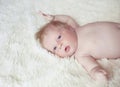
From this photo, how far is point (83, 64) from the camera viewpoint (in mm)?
1256

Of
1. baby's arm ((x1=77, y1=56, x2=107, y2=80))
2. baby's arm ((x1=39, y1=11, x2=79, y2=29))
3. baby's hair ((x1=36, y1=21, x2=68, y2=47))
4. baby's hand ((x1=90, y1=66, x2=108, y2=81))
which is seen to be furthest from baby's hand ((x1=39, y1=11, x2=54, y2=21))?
baby's hand ((x1=90, y1=66, x2=108, y2=81))

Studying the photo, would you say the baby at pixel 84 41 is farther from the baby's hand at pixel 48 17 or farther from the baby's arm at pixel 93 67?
the baby's hand at pixel 48 17

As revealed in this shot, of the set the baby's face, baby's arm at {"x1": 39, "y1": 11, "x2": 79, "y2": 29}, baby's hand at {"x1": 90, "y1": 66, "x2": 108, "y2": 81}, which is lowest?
baby's hand at {"x1": 90, "y1": 66, "x2": 108, "y2": 81}

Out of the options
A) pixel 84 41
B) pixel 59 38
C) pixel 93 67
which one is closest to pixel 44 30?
pixel 59 38

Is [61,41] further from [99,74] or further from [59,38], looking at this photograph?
[99,74]

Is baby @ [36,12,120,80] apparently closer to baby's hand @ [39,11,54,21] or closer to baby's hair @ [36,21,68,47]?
baby's hair @ [36,21,68,47]

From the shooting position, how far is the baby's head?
51.6 inches

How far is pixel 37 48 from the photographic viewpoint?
1346 mm

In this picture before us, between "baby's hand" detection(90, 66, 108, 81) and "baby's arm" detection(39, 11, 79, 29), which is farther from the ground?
"baby's arm" detection(39, 11, 79, 29)

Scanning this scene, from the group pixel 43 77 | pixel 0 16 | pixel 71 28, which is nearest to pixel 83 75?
pixel 43 77

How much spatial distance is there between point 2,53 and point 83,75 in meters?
0.42

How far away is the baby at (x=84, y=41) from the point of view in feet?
4.20

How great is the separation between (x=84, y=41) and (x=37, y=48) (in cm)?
23

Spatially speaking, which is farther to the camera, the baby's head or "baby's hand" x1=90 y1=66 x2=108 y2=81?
the baby's head
